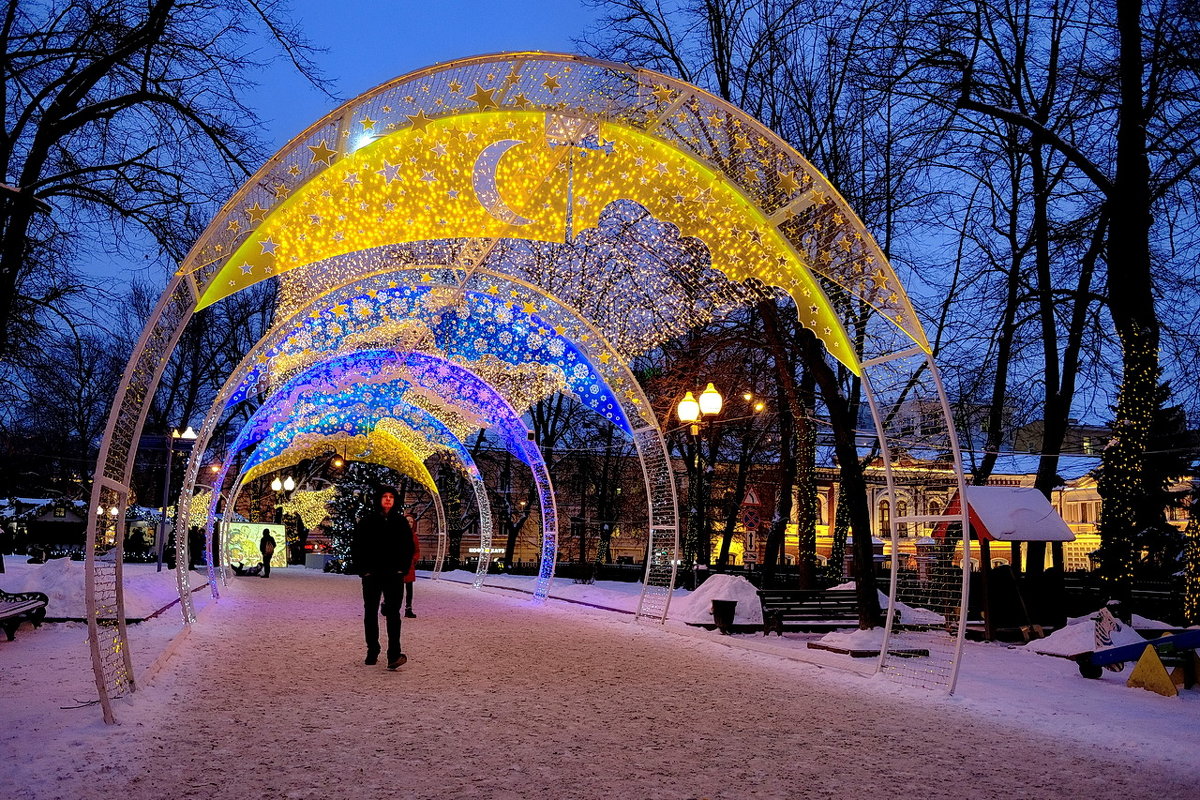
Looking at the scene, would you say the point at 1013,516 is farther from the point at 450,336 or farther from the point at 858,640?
the point at 450,336

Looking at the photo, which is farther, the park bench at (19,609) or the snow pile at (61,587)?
the snow pile at (61,587)

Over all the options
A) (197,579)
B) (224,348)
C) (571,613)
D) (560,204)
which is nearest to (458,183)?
(560,204)

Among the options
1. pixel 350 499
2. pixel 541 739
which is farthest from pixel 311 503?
pixel 541 739

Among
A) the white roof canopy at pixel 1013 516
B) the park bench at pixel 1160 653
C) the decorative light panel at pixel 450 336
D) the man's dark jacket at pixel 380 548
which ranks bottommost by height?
the park bench at pixel 1160 653

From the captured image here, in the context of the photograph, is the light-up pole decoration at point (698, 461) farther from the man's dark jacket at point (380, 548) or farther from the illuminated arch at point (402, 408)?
the man's dark jacket at point (380, 548)

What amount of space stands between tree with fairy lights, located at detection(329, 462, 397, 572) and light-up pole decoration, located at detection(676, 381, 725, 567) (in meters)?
18.2

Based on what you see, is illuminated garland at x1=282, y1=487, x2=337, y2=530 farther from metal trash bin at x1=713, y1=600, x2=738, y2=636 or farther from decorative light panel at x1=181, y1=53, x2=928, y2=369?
decorative light panel at x1=181, y1=53, x2=928, y2=369

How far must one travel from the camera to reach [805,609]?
610 inches

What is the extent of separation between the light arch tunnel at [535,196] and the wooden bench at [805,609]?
182 inches

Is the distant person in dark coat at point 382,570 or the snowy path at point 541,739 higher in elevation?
the distant person in dark coat at point 382,570

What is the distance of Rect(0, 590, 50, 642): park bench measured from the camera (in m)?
10.3

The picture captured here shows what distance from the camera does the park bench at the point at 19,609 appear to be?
33.8 ft

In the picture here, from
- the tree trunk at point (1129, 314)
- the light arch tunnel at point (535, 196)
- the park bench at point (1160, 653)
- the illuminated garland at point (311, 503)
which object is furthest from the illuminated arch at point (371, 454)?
the park bench at point (1160, 653)

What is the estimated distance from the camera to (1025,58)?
1856 centimetres
